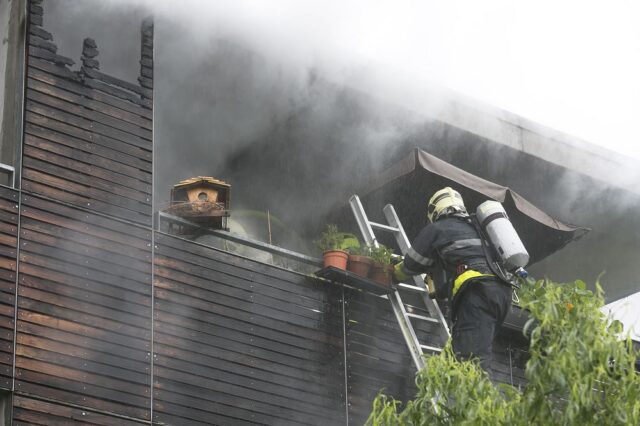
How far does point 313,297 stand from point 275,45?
279 centimetres

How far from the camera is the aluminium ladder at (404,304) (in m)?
11.8

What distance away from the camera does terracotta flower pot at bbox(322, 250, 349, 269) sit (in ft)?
39.4

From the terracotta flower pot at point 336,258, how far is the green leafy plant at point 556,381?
12.8ft

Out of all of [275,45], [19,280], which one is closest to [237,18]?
[275,45]

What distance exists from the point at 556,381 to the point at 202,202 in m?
5.04

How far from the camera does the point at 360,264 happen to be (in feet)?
39.7

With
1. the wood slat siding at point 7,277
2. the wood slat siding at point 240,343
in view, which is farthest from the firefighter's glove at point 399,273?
the wood slat siding at point 7,277

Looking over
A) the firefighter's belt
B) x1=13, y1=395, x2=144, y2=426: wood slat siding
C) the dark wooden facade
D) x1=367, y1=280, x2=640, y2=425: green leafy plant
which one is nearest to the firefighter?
the firefighter's belt

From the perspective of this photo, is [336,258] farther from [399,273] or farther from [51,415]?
[51,415]

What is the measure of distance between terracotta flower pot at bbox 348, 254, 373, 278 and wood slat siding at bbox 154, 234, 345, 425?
0.32 m

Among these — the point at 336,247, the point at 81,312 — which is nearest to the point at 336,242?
the point at 336,247

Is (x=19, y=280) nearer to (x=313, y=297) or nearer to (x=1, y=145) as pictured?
(x=1, y=145)

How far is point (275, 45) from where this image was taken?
13.3m

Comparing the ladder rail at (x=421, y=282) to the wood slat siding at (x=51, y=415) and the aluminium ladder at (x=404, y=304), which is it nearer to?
the aluminium ladder at (x=404, y=304)
